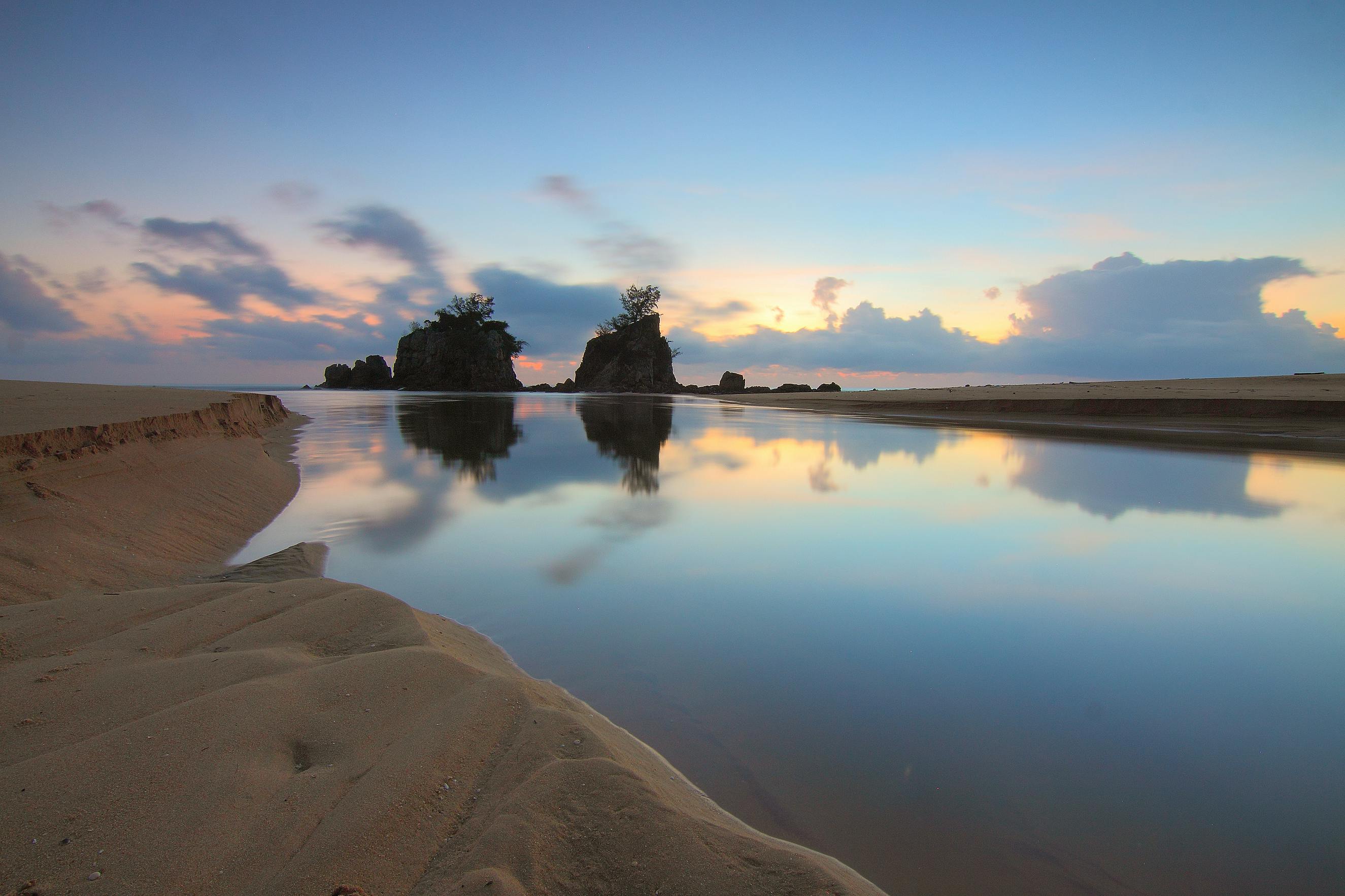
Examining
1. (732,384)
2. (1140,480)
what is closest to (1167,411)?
(1140,480)

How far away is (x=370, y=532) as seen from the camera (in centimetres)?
650

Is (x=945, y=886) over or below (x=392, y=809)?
below

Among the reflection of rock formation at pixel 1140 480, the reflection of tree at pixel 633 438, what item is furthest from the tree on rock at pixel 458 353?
the reflection of rock formation at pixel 1140 480

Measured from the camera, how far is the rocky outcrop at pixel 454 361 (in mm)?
90000

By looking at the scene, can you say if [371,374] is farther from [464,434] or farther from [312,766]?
[312,766]

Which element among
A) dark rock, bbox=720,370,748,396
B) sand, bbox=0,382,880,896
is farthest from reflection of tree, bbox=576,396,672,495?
dark rock, bbox=720,370,748,396

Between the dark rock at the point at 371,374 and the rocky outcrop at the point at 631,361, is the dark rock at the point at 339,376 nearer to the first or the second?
the dark rock at the point at 371,374

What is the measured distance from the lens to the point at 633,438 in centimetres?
1780

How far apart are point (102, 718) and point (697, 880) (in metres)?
2.19

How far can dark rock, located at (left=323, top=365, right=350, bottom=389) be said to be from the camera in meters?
95.7

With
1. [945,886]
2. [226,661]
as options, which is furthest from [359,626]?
[945,886]

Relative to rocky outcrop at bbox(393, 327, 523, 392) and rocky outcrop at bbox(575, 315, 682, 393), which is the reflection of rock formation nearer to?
rocky outcrop at bbox(575, 315, 682, 393)

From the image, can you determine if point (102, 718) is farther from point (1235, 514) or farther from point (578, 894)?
point (1235, 514)

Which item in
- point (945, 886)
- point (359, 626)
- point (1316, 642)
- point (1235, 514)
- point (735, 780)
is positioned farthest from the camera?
point (1235, 514)
